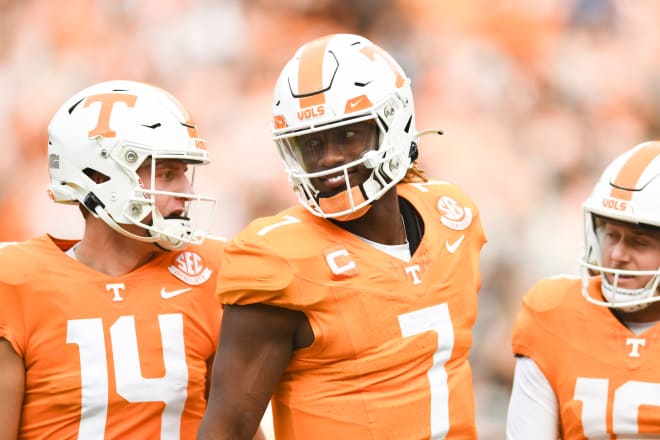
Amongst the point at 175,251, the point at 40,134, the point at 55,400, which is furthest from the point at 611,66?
the point at 55,400

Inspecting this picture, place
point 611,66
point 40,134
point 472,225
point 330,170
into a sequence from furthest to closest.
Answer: point 611,66
point 40,134
point 472,225
point 330,170

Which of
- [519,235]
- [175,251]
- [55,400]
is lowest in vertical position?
[519,235]

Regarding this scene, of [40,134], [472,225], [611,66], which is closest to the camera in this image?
[472,225]

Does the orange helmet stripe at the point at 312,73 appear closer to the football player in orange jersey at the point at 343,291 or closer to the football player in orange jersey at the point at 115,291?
the football player in orange jersey at the point at 343,291

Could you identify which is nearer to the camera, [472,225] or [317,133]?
[317,133]

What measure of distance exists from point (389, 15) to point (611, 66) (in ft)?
2.95

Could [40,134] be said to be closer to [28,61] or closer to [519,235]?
[28,61]

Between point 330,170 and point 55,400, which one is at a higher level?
point 330,170

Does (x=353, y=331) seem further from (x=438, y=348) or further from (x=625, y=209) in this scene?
(x=625, y=209)

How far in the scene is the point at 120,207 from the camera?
82.0 inches

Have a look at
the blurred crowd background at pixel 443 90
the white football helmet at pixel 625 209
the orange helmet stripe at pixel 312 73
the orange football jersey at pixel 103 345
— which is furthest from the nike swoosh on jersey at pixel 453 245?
the blurred crowd background at pixel 443 90

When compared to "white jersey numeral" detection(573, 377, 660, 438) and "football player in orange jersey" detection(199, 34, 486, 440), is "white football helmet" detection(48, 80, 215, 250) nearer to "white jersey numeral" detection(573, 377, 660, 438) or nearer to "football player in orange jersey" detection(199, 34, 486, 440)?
"football player in orange jersey" detection(199, 34, 486, 440)

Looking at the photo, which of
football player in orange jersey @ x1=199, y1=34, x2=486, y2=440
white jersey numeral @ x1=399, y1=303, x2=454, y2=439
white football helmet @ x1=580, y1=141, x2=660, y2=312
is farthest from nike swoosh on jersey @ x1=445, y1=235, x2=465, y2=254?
white football helmet @ x1=580, y1=141, x2=660, y2=312

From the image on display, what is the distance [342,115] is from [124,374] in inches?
25.3
